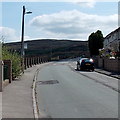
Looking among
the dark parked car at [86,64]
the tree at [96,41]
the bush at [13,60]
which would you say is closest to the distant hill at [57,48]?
the tree at [96,41]

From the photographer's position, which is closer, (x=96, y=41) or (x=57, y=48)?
(x=96, y=41)

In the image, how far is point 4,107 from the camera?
11703mm

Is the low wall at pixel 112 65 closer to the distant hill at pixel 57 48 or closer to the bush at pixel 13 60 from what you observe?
the bush at pixel 13 60

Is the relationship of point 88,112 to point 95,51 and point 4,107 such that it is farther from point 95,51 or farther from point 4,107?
point 95,51

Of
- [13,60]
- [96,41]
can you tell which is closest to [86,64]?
[13,60]

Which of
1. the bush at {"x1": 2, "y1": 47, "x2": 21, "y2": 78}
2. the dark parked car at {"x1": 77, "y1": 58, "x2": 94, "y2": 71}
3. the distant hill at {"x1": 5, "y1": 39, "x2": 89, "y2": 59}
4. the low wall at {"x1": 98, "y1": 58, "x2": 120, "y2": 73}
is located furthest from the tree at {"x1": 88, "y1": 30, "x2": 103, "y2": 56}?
the bush at {"x1": 2, "y1": 47, "x2": 21, "y2": 78}

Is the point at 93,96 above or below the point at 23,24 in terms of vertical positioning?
below

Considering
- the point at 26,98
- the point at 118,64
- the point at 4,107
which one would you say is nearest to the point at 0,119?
the point at 4,107

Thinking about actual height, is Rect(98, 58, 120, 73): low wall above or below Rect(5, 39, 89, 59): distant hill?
below

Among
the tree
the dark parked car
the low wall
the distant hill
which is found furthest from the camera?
the distant hill

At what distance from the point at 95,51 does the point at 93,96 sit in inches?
2257

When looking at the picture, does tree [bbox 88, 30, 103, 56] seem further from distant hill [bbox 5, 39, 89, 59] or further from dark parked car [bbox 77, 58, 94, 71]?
distant hill [bbox 5, 39, 89, 59]

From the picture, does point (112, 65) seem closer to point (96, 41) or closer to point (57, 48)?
point (96, 41)

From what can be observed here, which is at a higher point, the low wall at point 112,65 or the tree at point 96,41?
the tree at point 96,41
